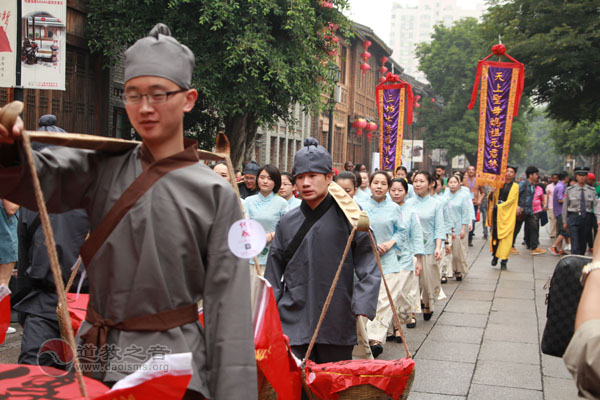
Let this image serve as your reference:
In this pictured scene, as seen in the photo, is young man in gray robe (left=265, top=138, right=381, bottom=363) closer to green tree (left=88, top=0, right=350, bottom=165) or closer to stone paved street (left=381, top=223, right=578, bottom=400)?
stone paved street (left=381, top=223, right=578, bottom=400)

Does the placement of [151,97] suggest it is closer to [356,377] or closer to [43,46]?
[356,377]

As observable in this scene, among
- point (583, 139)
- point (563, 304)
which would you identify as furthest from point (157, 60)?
point (583, 139)

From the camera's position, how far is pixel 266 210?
27.0 feet

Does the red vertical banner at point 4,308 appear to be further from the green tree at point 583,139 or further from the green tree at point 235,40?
the green tree at point 583,139

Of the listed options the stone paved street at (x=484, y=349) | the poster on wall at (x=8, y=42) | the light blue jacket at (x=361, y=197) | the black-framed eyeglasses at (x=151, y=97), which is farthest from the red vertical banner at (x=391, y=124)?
the black-framed eyeglasses at (x=151, y=97)

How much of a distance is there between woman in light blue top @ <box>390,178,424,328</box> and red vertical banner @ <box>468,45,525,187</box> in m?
7.18

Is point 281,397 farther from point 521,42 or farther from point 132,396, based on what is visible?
point 521,42

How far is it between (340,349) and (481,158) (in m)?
11.4

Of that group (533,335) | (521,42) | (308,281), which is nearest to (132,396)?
(308,281)

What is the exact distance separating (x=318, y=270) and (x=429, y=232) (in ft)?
17.7

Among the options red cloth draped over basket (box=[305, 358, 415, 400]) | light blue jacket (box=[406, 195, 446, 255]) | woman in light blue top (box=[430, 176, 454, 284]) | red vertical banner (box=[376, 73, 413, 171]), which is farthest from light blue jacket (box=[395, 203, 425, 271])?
red vertical banner (box=[376, 73, 413, 171])

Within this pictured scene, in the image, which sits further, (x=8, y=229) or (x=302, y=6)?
(x=302, y=6)

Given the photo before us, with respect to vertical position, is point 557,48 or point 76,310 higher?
point 557,48

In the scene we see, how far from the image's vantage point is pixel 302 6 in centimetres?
1482
